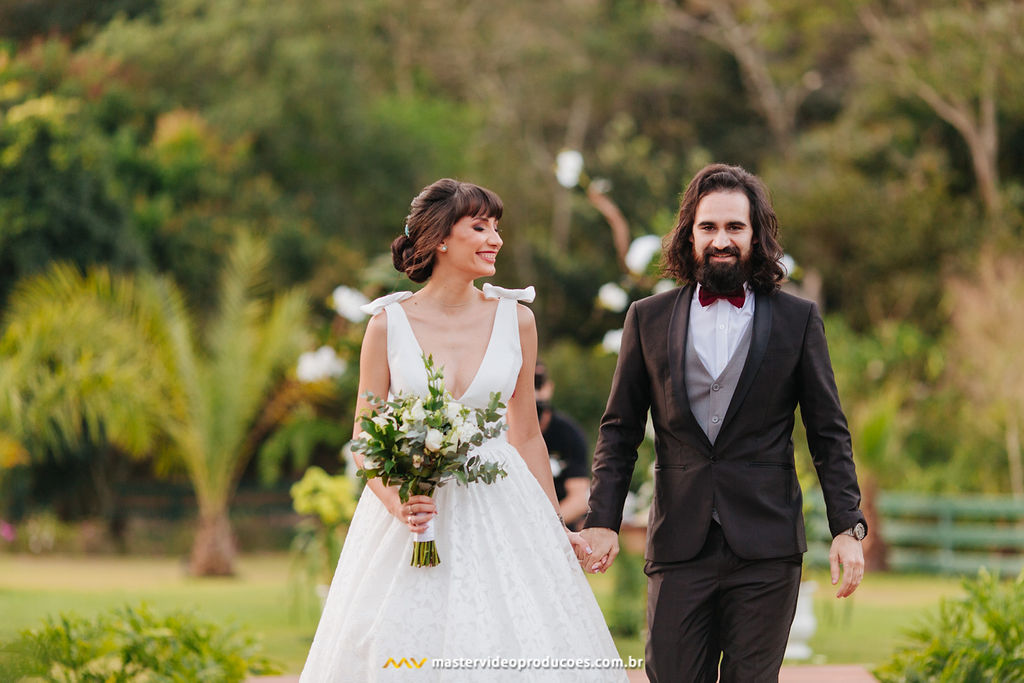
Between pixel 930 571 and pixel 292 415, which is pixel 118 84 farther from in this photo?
pixel 930 571

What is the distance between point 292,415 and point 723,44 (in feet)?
57.7

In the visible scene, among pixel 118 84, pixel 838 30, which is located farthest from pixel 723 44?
pixel 118 84

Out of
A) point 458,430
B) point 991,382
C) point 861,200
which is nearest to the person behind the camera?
point 458,430

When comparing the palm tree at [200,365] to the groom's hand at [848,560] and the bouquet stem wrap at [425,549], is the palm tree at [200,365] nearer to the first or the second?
the bouquet stem wrap at [425,549]

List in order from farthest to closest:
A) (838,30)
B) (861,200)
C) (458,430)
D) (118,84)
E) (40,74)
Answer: (838,30) < (861,200) < (118,84) < (40,74) < (458,430)

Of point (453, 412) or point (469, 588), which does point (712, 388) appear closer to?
point (453, 412)

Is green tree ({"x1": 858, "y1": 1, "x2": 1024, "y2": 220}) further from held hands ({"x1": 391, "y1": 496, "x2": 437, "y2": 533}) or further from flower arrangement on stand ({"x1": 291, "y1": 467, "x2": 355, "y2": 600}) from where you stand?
held hands ({"x1": 391, "y1": 496, "x2": 437, "y2": 533})

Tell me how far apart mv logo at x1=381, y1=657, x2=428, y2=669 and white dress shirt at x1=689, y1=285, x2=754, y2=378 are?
3.92 feet

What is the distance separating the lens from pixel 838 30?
3014cm

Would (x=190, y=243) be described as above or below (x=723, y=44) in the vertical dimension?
below

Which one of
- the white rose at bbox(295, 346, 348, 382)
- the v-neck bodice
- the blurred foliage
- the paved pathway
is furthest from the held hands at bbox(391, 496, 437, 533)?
the blurred foliage

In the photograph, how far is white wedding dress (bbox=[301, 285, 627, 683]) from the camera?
3967 mm

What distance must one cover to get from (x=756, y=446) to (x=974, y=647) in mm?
2716

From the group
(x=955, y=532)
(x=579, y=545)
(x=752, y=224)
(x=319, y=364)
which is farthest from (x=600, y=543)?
(x=955, y=532)
